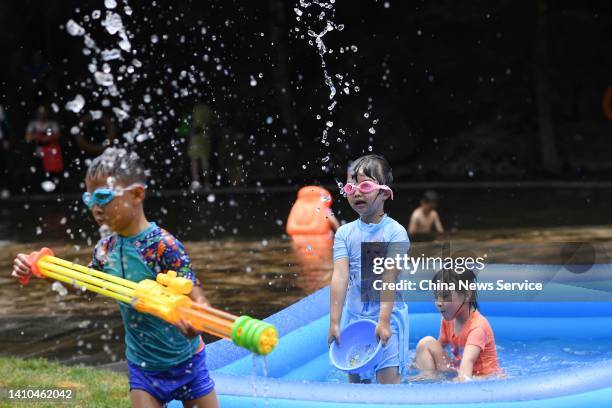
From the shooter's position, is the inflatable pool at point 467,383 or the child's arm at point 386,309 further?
the child's arm at point 386,309

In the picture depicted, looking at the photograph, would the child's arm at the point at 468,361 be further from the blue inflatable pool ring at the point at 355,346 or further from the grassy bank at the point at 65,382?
the grassy bank at the point at 65,382

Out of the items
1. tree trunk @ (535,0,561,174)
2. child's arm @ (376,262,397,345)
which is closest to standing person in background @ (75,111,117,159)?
tree trunk @ (535,0,561,174)

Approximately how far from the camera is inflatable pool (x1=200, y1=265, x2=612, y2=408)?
3.52 metres

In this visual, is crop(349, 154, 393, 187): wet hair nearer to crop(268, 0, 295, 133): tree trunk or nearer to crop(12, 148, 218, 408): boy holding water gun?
crop(12, 148, 218, 408): boy holding water gun

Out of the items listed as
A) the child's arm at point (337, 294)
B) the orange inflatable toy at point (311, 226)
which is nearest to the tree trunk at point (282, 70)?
the orange inflatable toy at point (311, 226)

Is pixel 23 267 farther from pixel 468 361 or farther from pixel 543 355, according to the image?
pixel 543 355

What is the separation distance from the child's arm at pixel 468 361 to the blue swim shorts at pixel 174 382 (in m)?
1.57

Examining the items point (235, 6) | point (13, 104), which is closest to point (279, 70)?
point (235, 6)

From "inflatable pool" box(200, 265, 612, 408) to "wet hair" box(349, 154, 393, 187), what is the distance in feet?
3.06

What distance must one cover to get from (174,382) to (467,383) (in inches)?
46.1

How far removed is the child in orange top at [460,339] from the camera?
4441mm

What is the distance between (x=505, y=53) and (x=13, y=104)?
9719mm

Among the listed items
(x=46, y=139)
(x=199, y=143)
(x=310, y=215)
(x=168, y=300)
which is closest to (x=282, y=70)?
(x=199, y=143)

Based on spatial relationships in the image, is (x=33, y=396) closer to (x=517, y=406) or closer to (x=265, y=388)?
(x=265, y=388)
